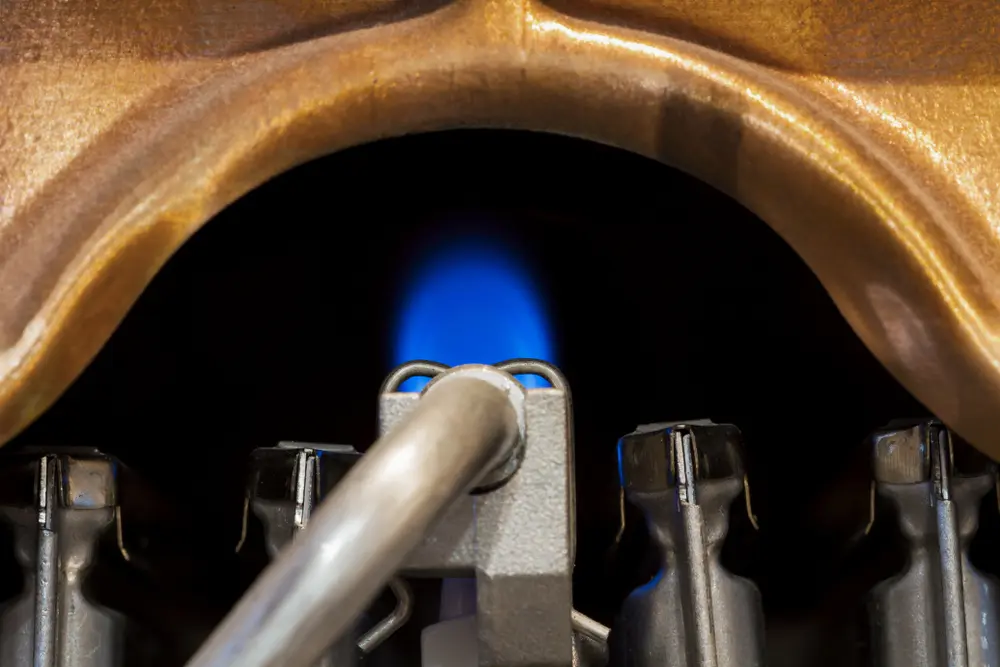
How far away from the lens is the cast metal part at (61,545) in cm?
54

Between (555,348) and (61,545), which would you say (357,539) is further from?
(555,348)

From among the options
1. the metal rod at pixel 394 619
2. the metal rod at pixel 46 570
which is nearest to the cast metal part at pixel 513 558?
the metal rod at pixel 394 619

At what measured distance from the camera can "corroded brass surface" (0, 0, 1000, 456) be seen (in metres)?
0.47

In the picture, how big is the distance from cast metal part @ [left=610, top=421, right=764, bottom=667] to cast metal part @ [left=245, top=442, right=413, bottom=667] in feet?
0.48

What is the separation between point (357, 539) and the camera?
31 centimetres

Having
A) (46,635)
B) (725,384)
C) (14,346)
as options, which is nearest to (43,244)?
(14,346)

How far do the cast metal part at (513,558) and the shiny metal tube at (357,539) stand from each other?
0.04 metres

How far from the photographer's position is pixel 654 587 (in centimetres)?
57

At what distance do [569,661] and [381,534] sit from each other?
0.41 ft

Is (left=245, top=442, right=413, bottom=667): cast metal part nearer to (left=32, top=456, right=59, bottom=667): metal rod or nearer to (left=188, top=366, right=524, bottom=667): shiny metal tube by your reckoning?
(left=32, top=456, right=59, bottom=667): metal rod

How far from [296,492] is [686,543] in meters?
0.22

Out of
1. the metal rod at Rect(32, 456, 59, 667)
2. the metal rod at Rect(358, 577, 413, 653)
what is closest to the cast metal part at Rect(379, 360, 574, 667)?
the metal rod at Rect(358, 577, 413, 653)

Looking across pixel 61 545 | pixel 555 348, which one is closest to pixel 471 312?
pixel 555 348

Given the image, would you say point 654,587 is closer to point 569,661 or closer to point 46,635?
point 569,661
